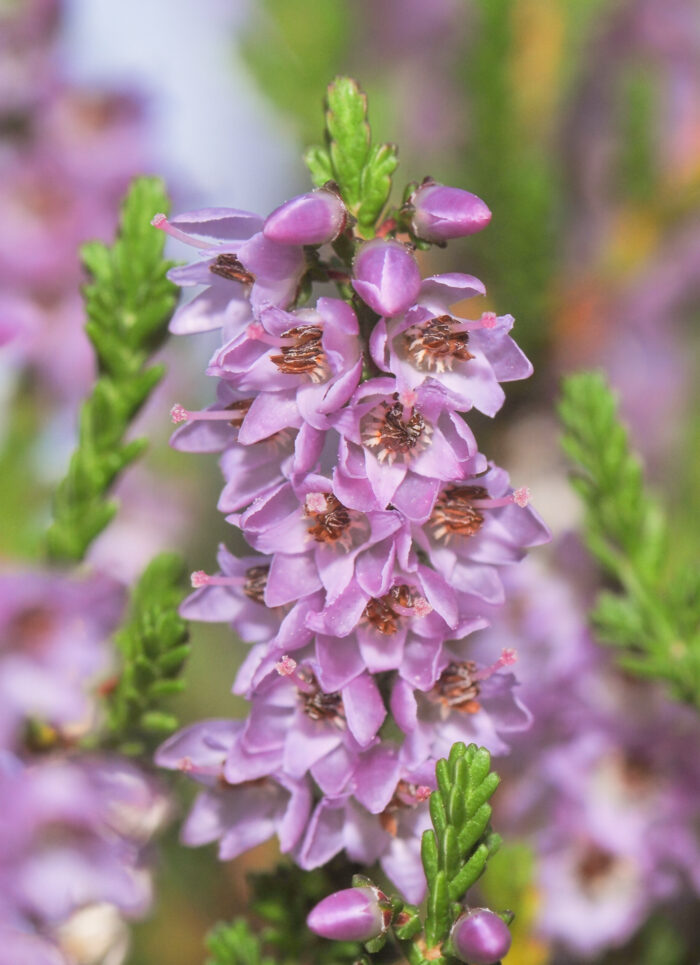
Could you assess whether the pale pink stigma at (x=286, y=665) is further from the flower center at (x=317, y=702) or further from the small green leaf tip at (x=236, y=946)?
the small green leaf tip at (x=236, y=946)

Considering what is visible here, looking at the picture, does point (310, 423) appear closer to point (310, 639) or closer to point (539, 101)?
point (310, 639)

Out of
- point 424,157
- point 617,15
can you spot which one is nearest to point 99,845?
point 424,157

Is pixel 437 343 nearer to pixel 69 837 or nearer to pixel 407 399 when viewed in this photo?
pixel 407 399

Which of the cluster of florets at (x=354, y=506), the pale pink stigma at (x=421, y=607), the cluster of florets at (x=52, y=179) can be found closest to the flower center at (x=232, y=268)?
the cluster of florets at (x=354, y=506)

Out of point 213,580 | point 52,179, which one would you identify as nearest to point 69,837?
point 213,580

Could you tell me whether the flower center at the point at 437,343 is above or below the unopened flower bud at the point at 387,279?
below

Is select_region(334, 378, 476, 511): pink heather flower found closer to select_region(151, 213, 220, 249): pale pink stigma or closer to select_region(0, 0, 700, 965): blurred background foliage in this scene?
select_region(151, 213, 220, 249): pale pink stigma

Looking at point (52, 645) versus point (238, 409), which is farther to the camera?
point (52, 645)
